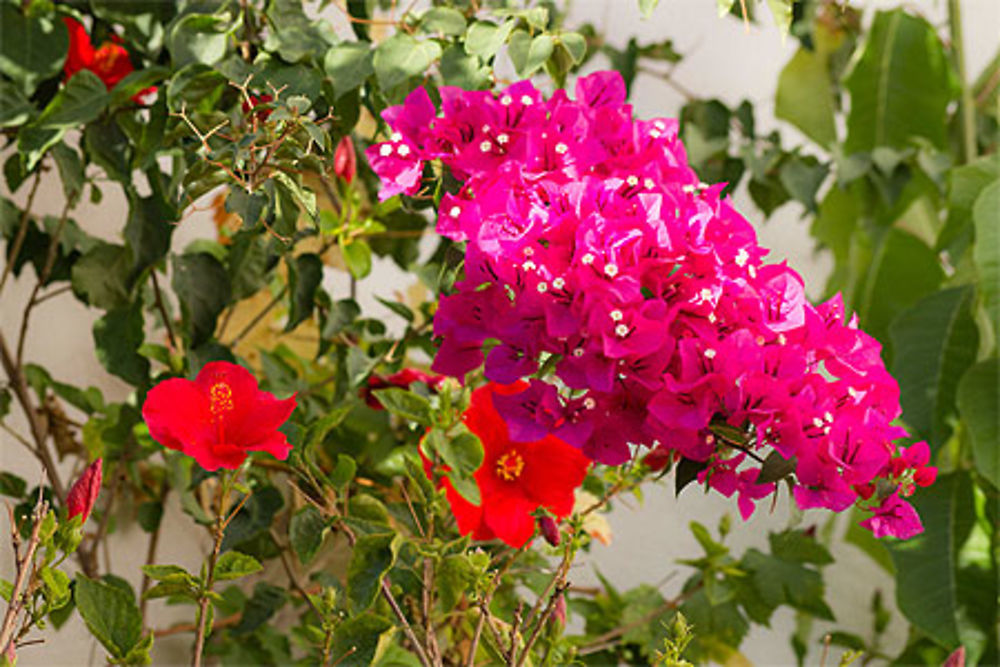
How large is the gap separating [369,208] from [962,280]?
748mm

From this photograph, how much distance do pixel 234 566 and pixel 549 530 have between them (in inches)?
7.1

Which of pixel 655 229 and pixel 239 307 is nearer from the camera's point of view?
pixel 655 229

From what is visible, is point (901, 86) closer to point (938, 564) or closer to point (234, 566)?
point (938, 564)

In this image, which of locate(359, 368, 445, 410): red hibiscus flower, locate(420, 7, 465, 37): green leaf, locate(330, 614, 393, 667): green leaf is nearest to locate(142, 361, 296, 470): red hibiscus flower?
locate(330, 614, 393, 667): green leaf

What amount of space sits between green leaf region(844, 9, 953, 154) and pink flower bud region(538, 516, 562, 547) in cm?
115

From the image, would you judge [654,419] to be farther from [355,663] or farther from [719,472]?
[355,663]

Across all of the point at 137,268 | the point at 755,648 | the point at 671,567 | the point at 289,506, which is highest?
the point at 137,268

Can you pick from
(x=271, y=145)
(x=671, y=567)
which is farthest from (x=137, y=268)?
(x=671, y=567)

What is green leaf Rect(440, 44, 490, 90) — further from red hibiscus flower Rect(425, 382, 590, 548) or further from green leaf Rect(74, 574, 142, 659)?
green leaf Rect(74, 574, 142, 659)

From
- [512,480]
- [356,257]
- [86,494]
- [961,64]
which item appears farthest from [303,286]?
[961,64]

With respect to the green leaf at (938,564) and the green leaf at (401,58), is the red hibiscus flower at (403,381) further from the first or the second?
the green leaf at (938,564)

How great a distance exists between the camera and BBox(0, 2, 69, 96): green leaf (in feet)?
2.93

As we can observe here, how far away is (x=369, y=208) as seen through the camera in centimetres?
124

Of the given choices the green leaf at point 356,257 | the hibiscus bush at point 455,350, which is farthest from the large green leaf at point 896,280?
the green leaf at point 356,257
